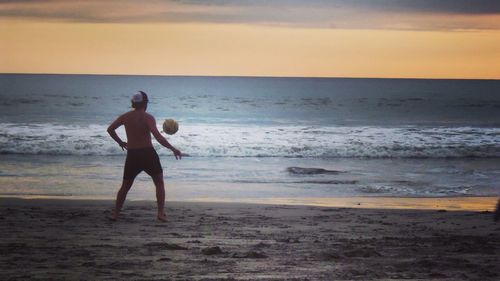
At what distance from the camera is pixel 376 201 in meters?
13.3

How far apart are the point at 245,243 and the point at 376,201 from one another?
548cm

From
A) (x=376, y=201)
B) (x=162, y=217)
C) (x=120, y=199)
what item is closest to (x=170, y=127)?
(x=120, y=199)

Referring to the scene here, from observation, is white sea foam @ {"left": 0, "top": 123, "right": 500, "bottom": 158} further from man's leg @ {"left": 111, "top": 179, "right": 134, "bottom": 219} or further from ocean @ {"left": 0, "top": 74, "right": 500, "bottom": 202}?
man's leg @ {"left": 111, "top": 179, "right": 134, "bottom": 219}

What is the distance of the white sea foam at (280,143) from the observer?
81.2 ft

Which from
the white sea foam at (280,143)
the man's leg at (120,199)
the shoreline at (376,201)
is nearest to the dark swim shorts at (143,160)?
the man's leg at (120,199)

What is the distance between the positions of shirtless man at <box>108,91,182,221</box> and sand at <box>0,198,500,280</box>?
16.8 inches

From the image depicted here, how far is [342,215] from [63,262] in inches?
190

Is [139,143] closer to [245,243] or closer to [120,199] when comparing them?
[120,199]

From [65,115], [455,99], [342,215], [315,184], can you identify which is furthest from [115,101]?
[342,215]

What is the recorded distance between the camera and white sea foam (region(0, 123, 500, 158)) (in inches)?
974

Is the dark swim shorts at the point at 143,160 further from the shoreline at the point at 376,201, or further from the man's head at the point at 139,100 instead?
the shoreline at the point at 376,201

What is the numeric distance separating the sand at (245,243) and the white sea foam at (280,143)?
42.9 ft

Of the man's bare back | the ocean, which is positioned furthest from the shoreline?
the man's bare back

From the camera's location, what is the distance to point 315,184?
52.7ft
